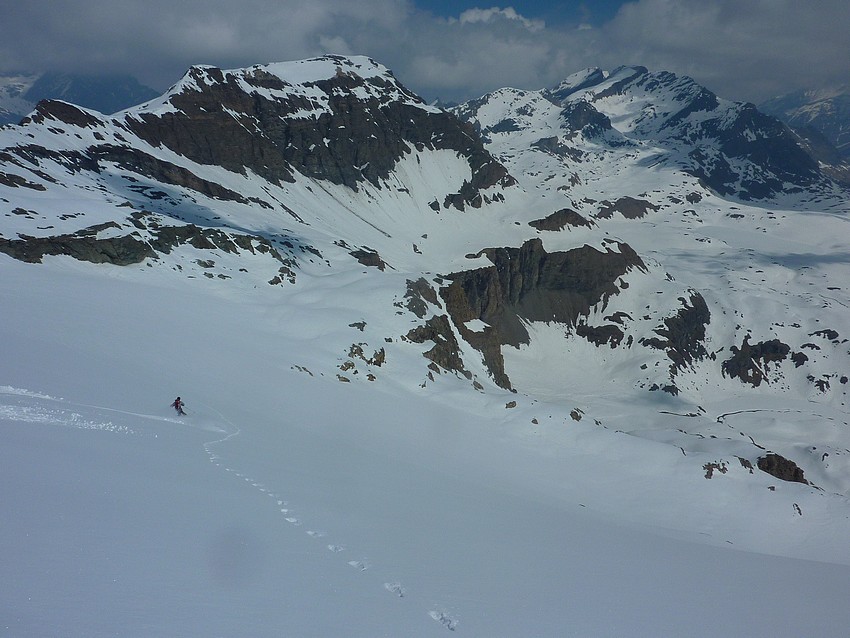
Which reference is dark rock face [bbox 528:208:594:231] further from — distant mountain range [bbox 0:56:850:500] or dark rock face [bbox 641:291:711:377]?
dark rock face [bbox 641:291:711:377]

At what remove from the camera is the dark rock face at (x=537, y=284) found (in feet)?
356

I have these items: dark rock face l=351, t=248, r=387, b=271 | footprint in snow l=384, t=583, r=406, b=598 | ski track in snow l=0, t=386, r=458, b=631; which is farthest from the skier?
dark rock face l=351, t=248, r=387, b=271

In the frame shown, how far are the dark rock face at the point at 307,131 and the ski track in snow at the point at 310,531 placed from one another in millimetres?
108725

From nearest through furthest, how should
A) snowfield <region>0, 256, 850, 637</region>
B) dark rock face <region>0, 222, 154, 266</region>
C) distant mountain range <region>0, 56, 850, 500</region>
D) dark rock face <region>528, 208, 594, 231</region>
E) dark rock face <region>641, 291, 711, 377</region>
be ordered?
snowfield <region>0, 256, 850, 637</region> → dark rock face <region>0, 222, 154, 266</region> → distant mountain range <region>0, 56, 850, 500</region> → dark rock face <region>641, 291, 711, 377</region> → dark rock face <region>528, 208, 594, 231</region>

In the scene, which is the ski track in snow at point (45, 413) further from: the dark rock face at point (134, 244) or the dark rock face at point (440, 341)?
the dark rock face at point (440, 341)

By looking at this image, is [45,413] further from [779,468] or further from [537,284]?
[537,284]

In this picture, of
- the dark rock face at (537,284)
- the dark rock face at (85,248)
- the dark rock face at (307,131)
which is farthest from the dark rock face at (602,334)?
the dark rock face at (85,248)

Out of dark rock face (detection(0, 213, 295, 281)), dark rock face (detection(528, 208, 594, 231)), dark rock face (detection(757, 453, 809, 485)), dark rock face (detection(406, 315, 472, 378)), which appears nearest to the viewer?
dark rock face (detection(0, 213, 295, 281))

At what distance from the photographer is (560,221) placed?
136 m

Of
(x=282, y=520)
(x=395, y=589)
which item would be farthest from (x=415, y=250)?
(x=395, y=589)

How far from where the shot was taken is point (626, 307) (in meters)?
121

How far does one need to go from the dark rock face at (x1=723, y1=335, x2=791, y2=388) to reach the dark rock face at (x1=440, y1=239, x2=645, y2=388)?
1169 inches

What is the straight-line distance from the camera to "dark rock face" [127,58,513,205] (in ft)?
364

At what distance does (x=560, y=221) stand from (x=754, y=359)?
183ft
